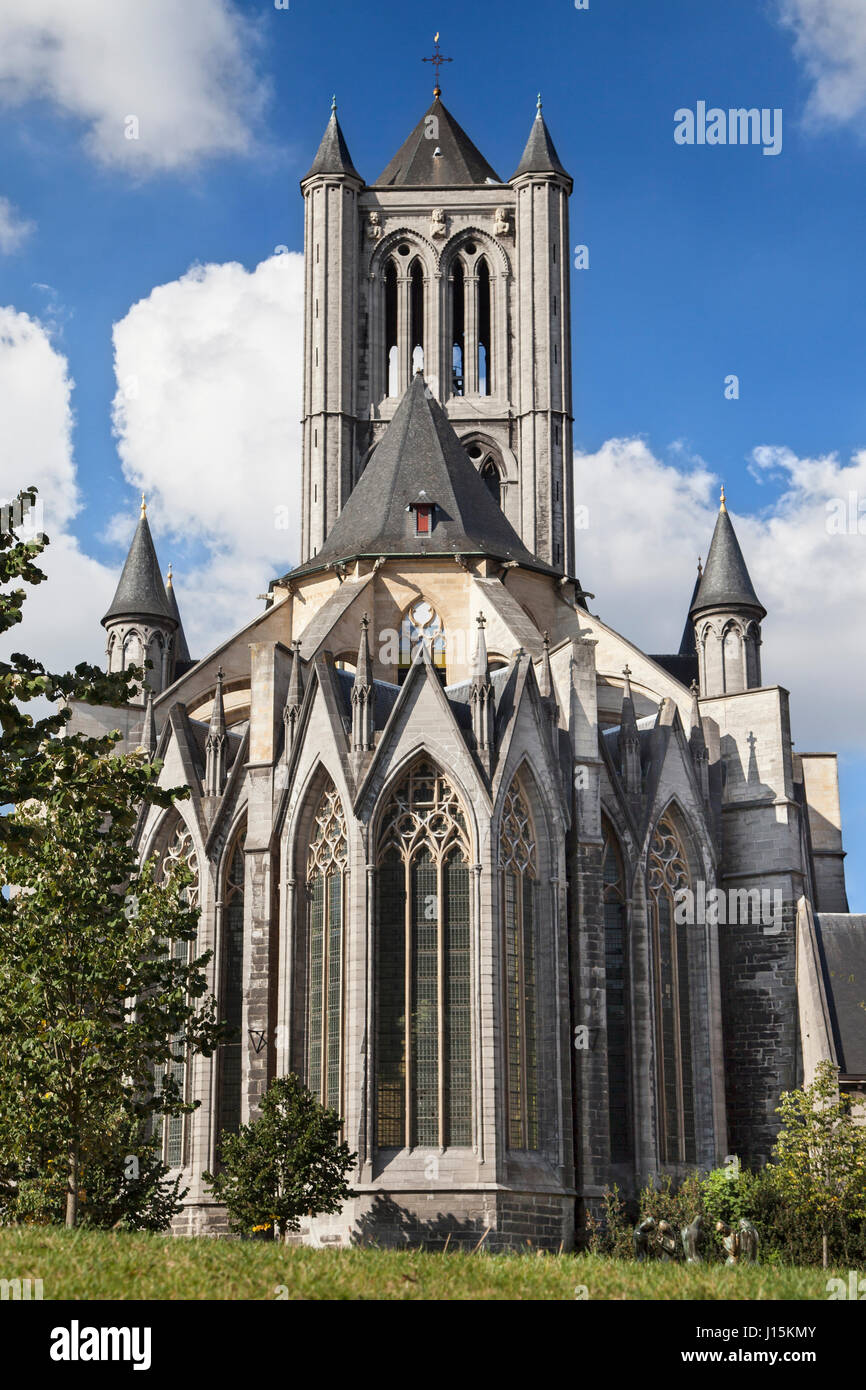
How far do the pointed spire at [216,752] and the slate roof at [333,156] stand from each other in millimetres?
28857

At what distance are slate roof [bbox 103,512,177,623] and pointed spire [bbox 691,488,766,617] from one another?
14.8 metres

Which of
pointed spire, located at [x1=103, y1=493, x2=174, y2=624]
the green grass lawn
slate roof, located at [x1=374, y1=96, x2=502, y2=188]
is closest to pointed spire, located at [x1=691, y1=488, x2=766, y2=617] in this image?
pointed spire, located at [x1=103, y1=493, x2=174, y2=624]

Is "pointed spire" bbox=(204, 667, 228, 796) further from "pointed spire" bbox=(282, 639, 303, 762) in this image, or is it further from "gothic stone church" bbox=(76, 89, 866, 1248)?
"pointed spire" bbox=(282, 639, 303, 762)

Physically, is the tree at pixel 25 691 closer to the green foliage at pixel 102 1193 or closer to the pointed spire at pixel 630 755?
the green foliage at pixel 102 1193

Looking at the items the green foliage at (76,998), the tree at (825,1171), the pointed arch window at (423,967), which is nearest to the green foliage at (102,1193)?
the green foliage at (76,998)

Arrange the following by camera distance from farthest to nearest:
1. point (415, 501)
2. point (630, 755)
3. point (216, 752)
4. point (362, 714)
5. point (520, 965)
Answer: point (415, 501) < point (630, 755) < point (216, 752) < point (362, 714) < point (520, 965)

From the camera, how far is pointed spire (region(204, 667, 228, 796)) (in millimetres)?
34031

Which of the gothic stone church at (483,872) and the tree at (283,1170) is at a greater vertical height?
the gothic stone church at (483,872)

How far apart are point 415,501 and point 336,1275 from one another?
26.4m

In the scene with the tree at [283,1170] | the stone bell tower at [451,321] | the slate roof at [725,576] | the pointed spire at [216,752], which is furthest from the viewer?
the stone bell tower at [451,321]

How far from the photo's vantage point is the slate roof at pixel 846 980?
114 ft

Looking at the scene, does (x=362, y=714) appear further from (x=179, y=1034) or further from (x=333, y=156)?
(x=333, y=156)

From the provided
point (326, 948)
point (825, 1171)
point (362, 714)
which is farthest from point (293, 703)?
point (825, 1171)

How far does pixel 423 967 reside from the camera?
29484 mm
